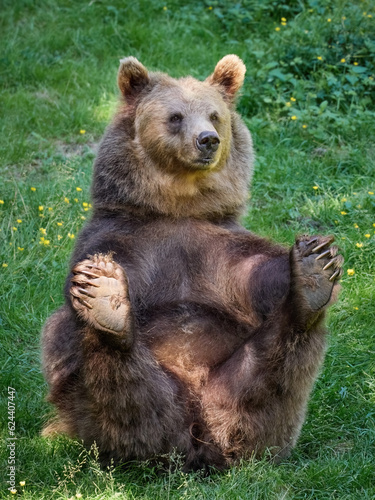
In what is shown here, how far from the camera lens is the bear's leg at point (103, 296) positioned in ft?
16.3

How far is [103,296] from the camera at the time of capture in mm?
4992

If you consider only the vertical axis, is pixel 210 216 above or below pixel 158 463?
above

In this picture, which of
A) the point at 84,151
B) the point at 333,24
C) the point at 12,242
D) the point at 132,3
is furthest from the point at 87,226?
the point at 132,3

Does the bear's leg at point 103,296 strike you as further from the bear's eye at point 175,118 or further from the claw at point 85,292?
the bear's eye at point 175,118

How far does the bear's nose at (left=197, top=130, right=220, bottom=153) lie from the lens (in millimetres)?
6012

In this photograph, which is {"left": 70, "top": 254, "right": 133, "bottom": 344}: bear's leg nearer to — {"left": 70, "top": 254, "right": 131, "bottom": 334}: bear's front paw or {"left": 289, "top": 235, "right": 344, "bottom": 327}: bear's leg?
{"left": 70, "top": 254, "right": 131, "bottom": 334}: bear's front paw

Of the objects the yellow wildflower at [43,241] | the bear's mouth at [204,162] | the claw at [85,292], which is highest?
the bear's mouth at [204,162]

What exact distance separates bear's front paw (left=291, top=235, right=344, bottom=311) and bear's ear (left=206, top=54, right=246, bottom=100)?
6.92ft

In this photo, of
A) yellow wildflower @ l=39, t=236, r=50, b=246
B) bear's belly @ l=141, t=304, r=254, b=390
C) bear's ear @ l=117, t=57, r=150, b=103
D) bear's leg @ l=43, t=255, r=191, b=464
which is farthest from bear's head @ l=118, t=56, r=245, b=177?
yellow wildflower @ l=39, t=236, r=50, b=246

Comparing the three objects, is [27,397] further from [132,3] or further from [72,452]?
[132,3]

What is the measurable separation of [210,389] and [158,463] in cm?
58

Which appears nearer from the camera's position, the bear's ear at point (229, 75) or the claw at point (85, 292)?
the claw at point (85, 292)

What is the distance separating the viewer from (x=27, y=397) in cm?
654

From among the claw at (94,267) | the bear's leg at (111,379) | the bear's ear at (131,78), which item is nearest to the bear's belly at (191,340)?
the bear's leg at (111,379)
